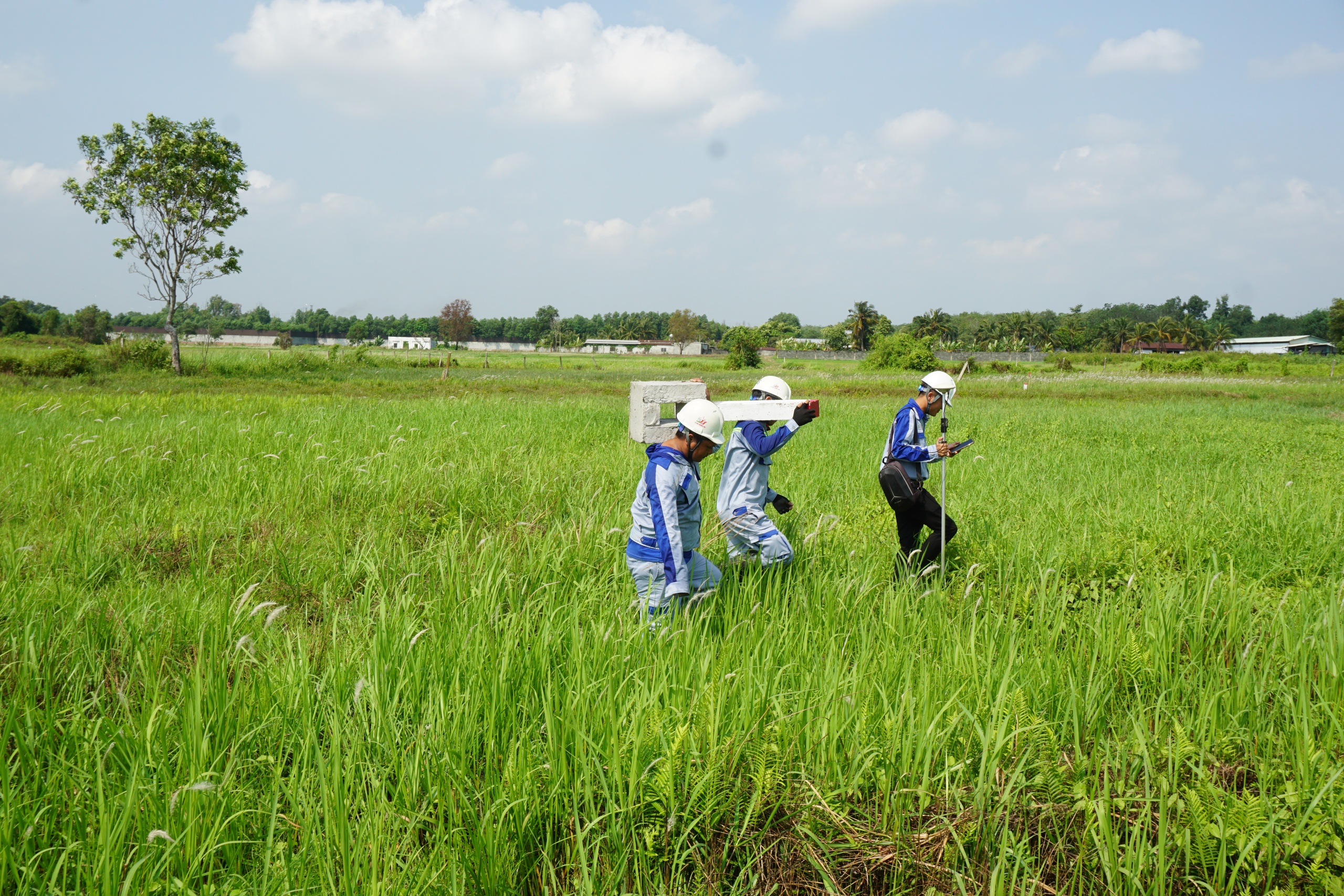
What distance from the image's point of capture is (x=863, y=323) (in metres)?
95.4

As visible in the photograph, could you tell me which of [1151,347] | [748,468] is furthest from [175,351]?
[1151,347]

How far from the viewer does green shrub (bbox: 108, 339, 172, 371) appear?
28.6 m

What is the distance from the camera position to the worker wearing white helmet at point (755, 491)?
4883 mm

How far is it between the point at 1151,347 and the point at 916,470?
109965 millimetres

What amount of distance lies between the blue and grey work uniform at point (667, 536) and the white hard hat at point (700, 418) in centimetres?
20

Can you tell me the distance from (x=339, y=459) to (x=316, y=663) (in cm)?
540

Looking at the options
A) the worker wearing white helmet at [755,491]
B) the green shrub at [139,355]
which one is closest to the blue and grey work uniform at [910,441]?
the worker wearing white helmet at [755,491]

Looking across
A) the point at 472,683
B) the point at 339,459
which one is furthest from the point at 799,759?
the point at 339,459

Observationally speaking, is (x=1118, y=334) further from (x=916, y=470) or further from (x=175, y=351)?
(x=916, y=470)

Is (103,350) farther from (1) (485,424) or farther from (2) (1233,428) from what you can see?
(2) (1233,428)

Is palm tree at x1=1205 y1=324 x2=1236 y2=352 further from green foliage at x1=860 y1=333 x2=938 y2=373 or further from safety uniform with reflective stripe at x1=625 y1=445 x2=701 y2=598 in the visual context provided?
safety uniform with reflective stripe at x1=625 y1=445 x2=701 y2=598

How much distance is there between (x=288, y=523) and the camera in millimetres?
6090

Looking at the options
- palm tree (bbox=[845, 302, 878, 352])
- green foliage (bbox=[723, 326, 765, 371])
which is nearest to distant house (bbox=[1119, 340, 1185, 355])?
palm tree (bbox=[845, 302, 878, 352])

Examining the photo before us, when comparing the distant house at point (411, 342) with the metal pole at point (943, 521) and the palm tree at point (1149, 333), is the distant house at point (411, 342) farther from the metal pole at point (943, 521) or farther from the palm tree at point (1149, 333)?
the metal pole at point (943, 521)
